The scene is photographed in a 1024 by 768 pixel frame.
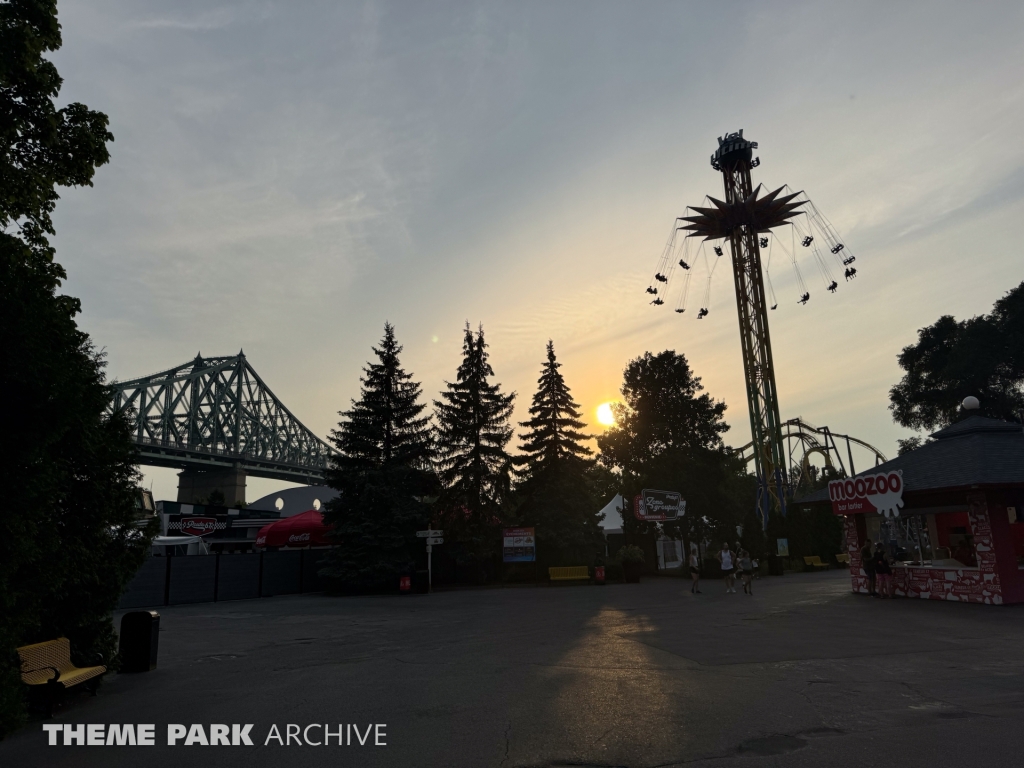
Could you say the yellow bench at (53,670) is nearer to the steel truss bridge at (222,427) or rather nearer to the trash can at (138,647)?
the trash can at (138,647)

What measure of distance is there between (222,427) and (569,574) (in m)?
112

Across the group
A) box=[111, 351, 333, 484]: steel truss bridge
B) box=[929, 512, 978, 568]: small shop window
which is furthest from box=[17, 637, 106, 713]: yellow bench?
box=[111, 351, 333, 484]: steel truss bridge

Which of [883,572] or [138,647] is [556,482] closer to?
[883,572]

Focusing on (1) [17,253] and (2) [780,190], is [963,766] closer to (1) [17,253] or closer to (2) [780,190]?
(1) [17,253]

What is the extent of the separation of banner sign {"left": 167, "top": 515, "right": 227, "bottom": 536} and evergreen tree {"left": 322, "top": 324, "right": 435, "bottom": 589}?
21.5 metres

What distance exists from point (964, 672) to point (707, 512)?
32621 millimetres

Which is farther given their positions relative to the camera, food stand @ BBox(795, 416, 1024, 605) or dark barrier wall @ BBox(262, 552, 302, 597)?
dark barrier wall @ BBox(262, 552, 302, 597)

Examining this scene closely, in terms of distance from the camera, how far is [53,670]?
28.5ft

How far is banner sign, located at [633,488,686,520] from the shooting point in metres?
35.9

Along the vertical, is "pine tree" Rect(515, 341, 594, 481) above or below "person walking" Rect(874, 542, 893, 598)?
above

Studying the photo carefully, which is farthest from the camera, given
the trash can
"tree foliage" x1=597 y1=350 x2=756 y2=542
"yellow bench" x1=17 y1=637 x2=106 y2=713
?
"tree foliage" x1=597 y1=350 x2=756 y2=542

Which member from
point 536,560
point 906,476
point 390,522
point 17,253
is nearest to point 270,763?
point 17,253

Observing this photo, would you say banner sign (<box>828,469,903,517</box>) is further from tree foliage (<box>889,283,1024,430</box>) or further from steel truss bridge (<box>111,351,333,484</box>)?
steel truss bridge (<box>111,351,333,484</box>)

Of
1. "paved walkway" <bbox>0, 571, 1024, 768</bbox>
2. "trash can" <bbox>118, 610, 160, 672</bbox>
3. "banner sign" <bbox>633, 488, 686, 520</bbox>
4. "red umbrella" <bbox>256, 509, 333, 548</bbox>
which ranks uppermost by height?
"banner sign" <bbox>633, 488, 686, 520</bbox>
